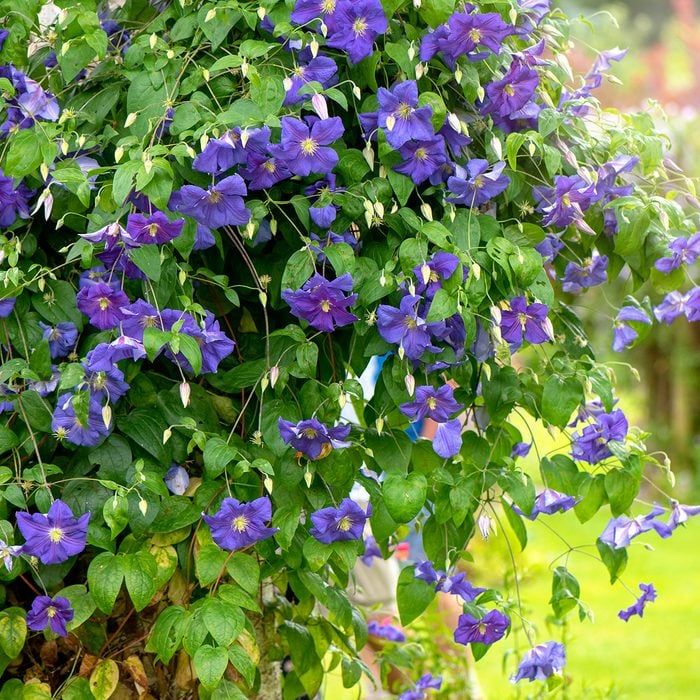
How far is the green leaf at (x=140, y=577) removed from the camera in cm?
134

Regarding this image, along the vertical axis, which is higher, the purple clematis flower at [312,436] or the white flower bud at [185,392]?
the white flower bud at [185,392]

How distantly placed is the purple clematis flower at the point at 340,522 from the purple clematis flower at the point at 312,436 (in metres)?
0.08

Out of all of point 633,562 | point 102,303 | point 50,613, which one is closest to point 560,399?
point 102,303

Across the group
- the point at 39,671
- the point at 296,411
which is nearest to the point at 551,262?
the point at 296,411

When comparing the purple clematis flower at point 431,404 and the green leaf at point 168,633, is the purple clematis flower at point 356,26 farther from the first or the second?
the green leaf at point 168,633

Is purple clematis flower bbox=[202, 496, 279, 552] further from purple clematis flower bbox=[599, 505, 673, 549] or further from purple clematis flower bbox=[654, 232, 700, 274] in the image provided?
purple clematis flower bbox=[654, 232, 700, 274]

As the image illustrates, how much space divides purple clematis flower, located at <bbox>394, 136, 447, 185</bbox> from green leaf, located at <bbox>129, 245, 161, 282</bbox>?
35 centimetres

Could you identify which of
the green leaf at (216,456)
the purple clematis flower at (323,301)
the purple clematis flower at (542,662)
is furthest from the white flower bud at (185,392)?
the purple clematis flower at (542,662)

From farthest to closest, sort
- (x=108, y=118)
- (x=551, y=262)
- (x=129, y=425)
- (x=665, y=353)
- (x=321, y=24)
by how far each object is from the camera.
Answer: (x=665, y=353)
(x=551, y=262)
(x=108, y=118)
(x=129, y=425)
(x=321, y=24)

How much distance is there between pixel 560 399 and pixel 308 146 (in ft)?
1.75

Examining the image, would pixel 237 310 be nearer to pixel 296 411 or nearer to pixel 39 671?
pixel 296 411

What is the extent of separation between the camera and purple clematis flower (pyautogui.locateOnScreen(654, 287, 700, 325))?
5.33 feet

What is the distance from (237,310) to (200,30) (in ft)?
1.35

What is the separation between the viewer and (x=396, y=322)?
1.38 meters
